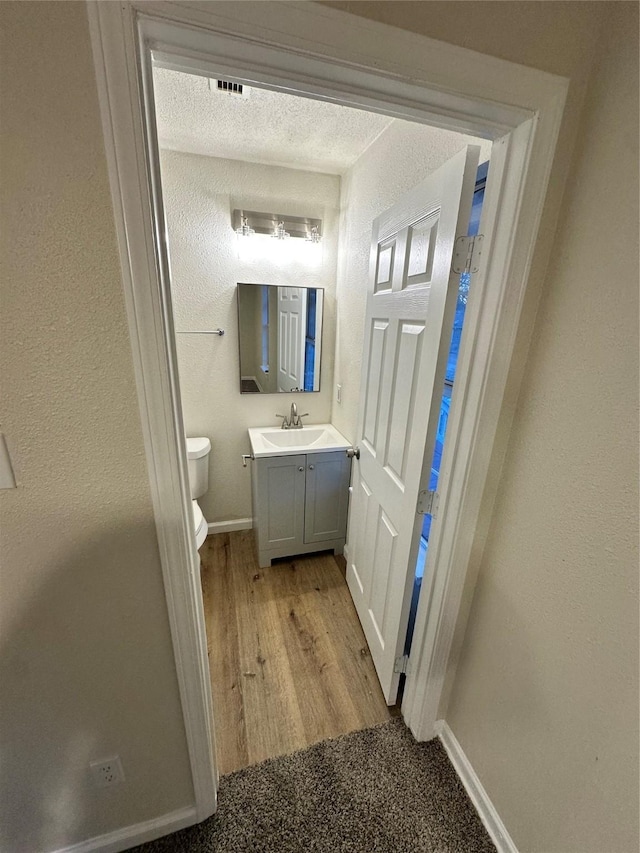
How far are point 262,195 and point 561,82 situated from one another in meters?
1.67

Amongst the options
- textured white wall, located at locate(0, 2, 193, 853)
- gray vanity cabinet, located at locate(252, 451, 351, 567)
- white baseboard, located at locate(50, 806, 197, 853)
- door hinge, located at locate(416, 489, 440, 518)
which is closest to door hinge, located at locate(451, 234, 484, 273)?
door hinge, located at locate(416, 489, 440, 518)

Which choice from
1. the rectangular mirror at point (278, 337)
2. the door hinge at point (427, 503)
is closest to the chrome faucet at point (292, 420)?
the rectangular mirror at point (278, 337)

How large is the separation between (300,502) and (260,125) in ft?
6.45

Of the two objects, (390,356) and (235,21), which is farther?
(390,356)

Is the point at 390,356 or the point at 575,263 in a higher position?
the point at 575,263

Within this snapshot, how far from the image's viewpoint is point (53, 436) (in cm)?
64

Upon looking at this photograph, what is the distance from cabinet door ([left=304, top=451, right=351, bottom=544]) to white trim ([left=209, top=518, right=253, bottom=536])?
22.9 inches

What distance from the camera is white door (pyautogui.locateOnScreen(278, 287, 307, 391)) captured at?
2.18 meters

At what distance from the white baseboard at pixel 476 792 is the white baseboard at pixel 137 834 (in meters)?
0.89

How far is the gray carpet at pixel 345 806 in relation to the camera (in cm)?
101

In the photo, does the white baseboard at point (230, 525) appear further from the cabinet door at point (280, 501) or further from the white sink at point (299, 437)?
the white sink at point (299, 437)

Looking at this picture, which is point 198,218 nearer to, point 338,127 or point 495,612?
point 338,127

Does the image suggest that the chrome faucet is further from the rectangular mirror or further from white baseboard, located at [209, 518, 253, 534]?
white baseboard, located at [209, 518, 253, 534]

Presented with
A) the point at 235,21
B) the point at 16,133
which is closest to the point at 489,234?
the point at 235,21
